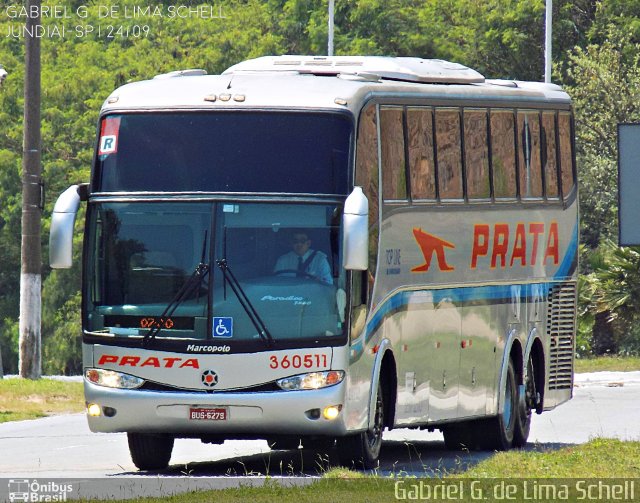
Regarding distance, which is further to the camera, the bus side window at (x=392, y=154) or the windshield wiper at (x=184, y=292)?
the bus side window at (x=392, y=154)

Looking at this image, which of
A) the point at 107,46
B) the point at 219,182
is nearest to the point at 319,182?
the point at 219,182

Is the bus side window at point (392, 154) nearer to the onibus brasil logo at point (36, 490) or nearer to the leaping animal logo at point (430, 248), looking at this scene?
the leaping animal logo at point (430, 248)

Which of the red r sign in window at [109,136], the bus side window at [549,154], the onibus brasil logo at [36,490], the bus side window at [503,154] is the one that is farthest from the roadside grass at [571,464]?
the red r sign in window at [109,136]

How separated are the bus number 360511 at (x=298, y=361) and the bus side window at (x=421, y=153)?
249 cm

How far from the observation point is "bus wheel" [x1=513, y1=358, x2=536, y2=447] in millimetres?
19938

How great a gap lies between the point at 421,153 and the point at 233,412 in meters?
3.72

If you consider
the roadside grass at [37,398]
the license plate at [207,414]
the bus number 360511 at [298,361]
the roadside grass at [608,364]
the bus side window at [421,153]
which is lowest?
the roadside grass at [608,364]

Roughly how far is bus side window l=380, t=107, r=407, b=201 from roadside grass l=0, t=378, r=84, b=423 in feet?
29.5

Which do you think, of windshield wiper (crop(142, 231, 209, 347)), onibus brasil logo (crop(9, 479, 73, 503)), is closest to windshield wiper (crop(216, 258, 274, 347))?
windshield wiper (crop(142, 231, 209, 347))

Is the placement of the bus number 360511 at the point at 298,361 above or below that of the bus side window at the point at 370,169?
below

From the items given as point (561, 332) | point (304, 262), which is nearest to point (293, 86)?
point (304, 262)

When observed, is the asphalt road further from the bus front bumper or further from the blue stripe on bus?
the blue stripe on bus

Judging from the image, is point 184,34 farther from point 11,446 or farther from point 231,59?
point 11,446

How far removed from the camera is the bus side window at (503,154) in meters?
18.9
